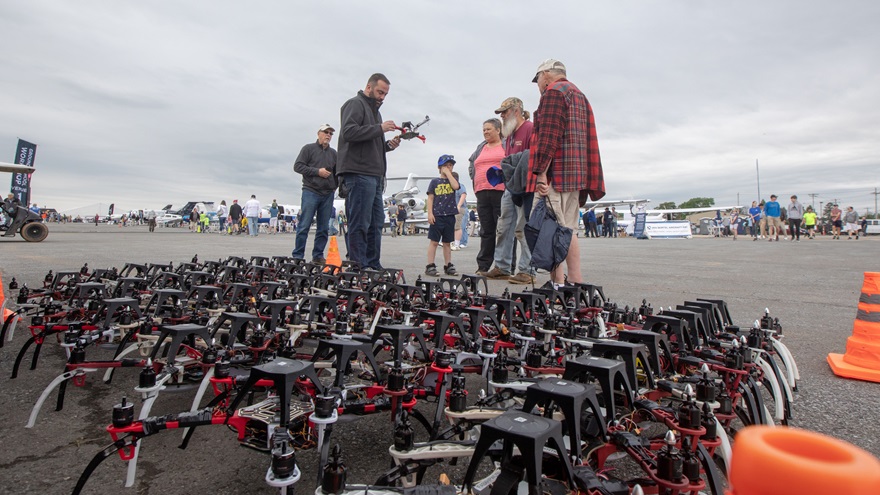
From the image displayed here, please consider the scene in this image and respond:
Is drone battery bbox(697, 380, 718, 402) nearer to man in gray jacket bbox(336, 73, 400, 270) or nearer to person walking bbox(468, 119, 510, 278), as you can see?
man in gray jacket bbox(336, 73, 400, 270)

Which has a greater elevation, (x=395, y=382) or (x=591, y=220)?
(x=591, y=220)

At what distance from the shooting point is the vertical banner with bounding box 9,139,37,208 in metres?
21.8

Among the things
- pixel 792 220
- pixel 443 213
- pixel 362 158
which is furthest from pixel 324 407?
pixel 792 220

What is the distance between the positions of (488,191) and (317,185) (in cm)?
265

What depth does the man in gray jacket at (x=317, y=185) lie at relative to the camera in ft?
23.5

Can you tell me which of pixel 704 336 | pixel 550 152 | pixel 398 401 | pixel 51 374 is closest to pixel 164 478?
pixel 398 401

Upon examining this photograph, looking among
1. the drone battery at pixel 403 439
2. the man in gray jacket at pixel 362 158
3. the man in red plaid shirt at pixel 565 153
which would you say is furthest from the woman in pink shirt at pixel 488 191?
the drone battery at pixel 403 439

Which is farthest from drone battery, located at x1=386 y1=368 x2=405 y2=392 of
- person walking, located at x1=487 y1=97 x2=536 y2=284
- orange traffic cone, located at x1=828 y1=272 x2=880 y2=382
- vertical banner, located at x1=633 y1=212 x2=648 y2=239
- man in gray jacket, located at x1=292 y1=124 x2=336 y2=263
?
vertical banner, located at x1=633 y1=212 x2=648 y2=239

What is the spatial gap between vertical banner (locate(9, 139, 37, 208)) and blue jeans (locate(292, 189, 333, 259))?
19.9 m

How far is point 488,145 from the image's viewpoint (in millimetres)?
7098

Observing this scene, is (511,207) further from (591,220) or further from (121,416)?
(591,220)

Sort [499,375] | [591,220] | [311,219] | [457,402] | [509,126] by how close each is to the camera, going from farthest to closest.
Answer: [591,220], [311,219], [509,126], [499,375], [457,402]

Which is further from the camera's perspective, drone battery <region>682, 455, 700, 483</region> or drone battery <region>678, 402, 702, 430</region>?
drone battery <region>678, 402, 702, 430</region>

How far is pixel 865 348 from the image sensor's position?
2.75 m
